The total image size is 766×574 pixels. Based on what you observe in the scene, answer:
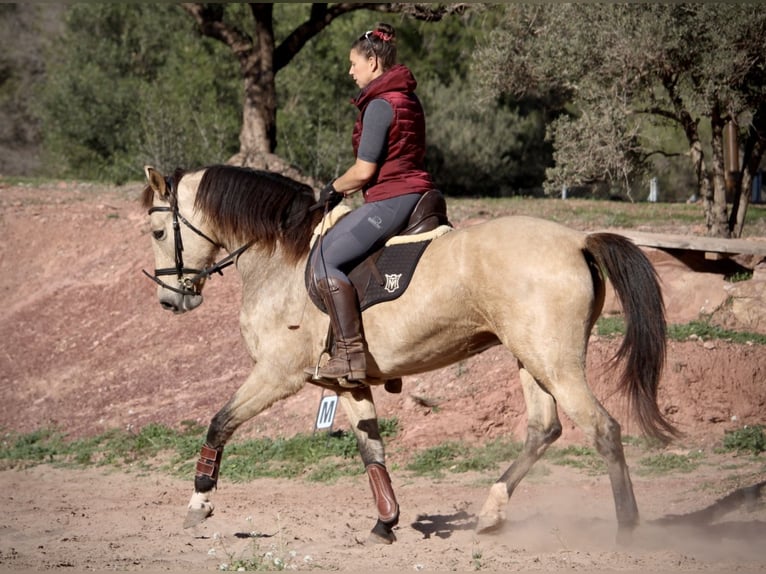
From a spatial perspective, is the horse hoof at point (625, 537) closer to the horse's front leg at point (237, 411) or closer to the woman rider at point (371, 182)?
the woman rider at point (371, 182)

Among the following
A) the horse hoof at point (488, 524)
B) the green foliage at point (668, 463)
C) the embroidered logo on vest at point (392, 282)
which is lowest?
the green foliage at point (668, 463)

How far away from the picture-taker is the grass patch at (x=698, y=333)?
10.6 m

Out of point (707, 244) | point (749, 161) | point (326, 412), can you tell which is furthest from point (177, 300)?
point (749, 161)

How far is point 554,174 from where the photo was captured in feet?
47.8

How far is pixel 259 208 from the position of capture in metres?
7.45

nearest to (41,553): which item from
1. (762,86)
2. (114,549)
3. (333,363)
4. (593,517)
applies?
(114,549)

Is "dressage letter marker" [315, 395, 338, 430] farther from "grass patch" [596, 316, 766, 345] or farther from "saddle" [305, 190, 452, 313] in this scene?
"grass patch" [596, 316, 766, 345]

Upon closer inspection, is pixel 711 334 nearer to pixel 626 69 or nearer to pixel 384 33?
pixel 626 69

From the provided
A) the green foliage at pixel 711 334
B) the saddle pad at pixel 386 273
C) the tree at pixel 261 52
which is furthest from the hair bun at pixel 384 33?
the tree at pixel 261 52

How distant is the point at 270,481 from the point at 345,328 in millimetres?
3293

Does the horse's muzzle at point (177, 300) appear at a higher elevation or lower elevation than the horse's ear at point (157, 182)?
lower

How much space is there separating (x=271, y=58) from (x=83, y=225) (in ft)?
17.4

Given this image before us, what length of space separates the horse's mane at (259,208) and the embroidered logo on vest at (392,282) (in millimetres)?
889

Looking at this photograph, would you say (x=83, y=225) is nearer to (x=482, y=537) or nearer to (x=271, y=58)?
(x=271, y=58)
